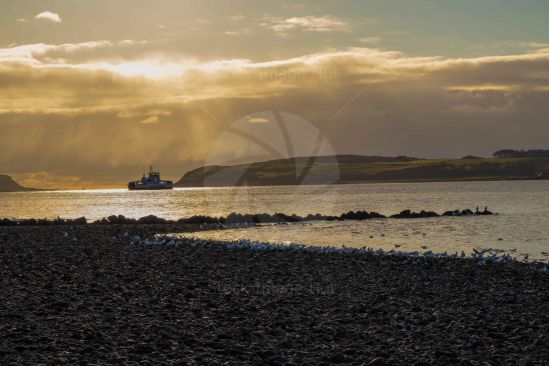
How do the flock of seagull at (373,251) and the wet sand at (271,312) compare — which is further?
the flock of seagull at (373,251)

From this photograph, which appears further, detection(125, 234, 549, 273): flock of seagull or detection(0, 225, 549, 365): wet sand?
detection(125, 234, 549, 273): flock of seagull

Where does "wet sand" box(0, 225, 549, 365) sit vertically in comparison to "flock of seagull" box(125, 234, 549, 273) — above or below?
above

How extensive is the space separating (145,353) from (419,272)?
45.0 ft

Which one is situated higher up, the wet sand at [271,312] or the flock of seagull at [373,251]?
the wet sand at [271,312]

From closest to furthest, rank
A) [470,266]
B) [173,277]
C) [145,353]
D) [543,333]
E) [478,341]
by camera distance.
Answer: [145,353] < [478,341] < [543,333] < [173,277] < [470,266]

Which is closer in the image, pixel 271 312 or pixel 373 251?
pixel 271 312

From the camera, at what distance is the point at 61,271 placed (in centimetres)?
2119

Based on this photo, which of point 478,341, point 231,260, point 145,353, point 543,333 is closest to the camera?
point 145,353

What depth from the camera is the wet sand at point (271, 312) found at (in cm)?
1098

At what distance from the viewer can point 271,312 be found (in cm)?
1462

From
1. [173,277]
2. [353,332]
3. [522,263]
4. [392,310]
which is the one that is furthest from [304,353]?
[522,263]

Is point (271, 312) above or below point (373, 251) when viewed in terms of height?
above

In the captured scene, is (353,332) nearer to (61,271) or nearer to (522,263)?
(61,271)

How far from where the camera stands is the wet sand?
11.0 meters
